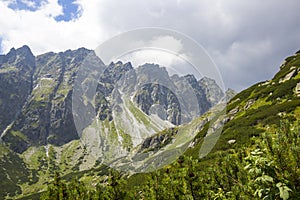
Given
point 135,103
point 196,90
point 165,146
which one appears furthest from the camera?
point 135,103

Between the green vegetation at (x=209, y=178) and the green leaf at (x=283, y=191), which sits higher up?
the green vegetation at (x=209, y=178)

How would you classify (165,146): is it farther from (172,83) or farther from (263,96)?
(263,96)

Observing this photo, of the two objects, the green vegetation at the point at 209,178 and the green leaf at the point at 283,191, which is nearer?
the green leaf at the point at 283,191

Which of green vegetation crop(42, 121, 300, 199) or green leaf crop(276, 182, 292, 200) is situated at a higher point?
green vegetation crop(42, 121, 300, 199)

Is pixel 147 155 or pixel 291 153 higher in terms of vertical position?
pixel 147 155

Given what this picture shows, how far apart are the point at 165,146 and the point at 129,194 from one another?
14.0 metres

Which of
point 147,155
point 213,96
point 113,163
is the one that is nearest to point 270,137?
point 213,96

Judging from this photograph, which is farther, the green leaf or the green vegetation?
the green vegetation

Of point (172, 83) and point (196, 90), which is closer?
point (196, 90)

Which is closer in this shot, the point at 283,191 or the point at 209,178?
the point at 283,191

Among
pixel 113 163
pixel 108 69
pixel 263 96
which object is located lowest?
pixel 113 163

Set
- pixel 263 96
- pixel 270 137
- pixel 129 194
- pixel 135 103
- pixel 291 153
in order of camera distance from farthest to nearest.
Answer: pixel 263 96, pixel 129 194, pixel 135 103, pixel 270 137, pixel 291 153

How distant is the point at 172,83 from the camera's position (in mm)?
11273

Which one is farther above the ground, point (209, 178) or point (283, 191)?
point (209, 178)
